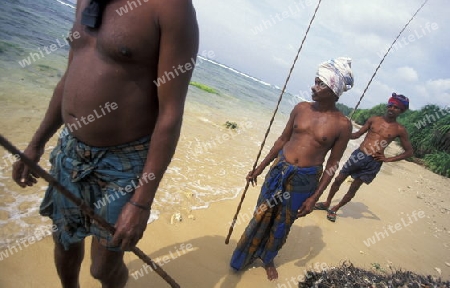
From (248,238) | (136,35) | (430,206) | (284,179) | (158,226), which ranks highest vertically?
(136,35)

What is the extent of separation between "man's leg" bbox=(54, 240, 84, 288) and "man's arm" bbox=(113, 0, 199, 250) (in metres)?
0.64

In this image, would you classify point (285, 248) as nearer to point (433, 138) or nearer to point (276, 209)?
point (276, 209)

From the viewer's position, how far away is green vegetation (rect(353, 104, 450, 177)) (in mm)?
13133

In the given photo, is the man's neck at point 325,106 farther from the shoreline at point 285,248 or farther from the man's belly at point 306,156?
the shoreline at point 285,248

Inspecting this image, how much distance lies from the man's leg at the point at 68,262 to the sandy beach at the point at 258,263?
478mm

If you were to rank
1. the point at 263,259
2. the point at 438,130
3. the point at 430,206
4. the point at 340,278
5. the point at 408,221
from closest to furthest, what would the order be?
the point at 340,278
the point at 263,259
the point at 408,221
the point at 430,206
the point at 438,130

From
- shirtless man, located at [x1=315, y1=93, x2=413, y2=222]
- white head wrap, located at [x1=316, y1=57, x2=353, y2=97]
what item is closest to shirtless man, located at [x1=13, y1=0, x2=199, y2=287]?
white head wrap, located at [x1=316, y1=57, x2=353, y2=97]

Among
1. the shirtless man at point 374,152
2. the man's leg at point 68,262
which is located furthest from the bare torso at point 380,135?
the man's leg at point 68,262

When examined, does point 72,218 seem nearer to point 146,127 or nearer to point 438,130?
point 146,127

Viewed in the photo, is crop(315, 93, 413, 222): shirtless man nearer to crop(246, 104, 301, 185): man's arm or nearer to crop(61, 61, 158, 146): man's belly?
crop(246, 104, 301, 185): man's arm

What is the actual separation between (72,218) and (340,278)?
6.68 ft

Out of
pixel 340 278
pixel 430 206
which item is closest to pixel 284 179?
pixel 340 278

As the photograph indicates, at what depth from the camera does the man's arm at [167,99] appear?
4.00 ft

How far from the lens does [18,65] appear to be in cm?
770
